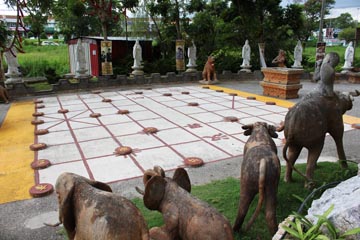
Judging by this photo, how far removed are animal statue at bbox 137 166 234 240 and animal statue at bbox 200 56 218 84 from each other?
31.4 ft

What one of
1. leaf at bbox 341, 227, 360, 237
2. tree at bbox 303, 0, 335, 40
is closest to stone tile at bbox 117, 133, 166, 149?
leaf at bbox 341, 227, 360, 237

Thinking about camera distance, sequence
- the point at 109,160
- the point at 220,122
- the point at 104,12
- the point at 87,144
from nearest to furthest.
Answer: the point at 109,160 < the point at 87,144 < the point at 220,122 < the point at 104,12

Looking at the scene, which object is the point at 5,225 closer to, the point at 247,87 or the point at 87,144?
the point at 87,144

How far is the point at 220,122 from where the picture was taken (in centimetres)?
603

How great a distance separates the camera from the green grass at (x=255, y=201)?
248 centimetres

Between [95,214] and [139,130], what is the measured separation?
4.08 m

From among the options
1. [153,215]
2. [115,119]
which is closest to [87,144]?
[115,119]

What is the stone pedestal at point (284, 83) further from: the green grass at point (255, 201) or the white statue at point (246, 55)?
the green grass at point (255, 201)

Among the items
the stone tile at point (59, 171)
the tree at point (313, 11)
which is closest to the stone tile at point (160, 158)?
the stone tile at point (59, 171)

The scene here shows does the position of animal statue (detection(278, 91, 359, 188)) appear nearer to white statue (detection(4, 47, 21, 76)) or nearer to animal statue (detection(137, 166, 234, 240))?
animal statue (detection(137, 166, 234, 240))

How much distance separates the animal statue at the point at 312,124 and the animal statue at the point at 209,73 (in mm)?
8212

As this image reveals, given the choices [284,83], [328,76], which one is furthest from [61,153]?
[284,83]

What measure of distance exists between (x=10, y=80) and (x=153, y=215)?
8.65 m

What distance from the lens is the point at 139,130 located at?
220 inches
